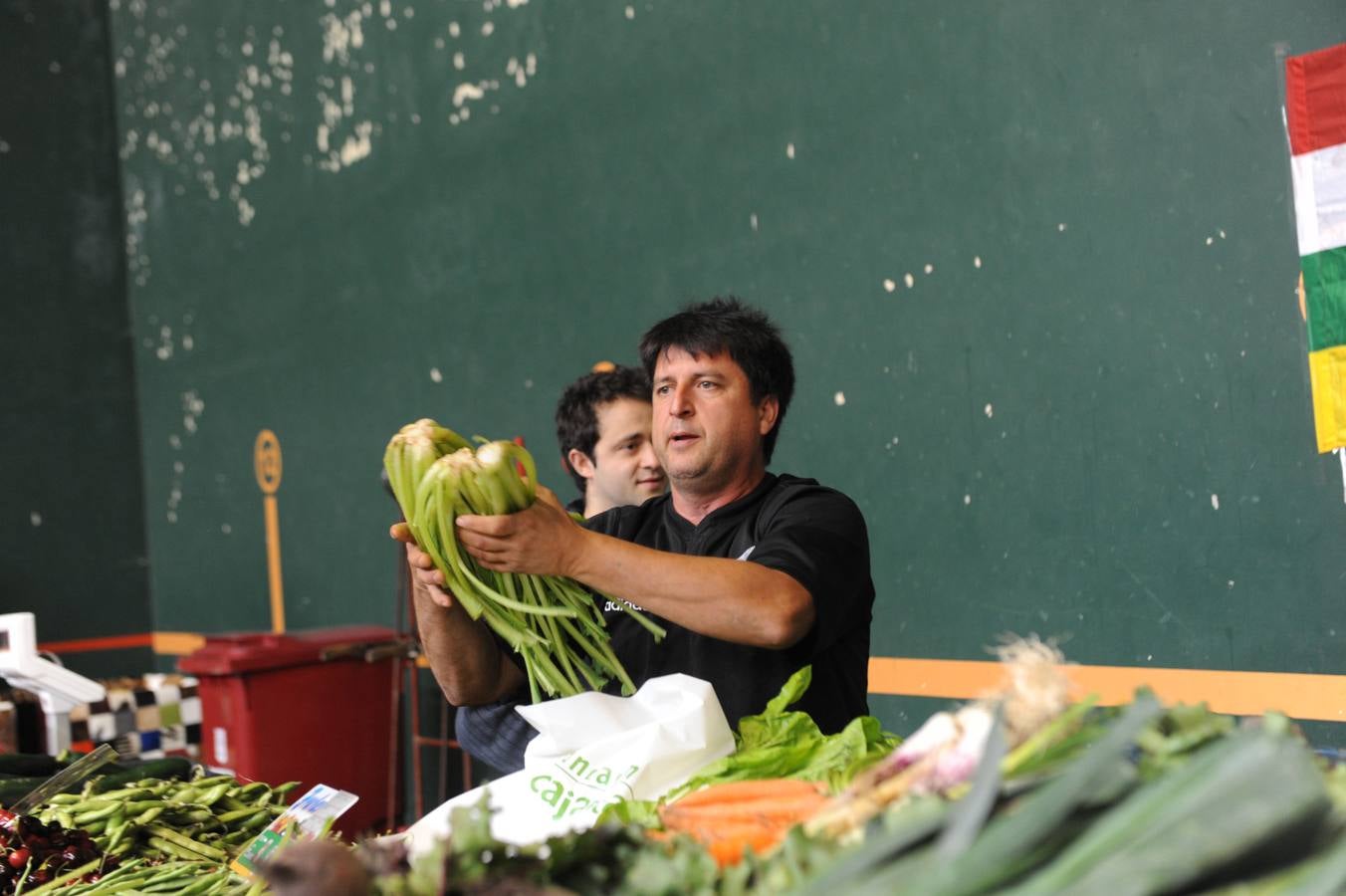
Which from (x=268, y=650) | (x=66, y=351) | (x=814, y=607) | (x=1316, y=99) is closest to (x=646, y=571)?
(x=814, y=607)

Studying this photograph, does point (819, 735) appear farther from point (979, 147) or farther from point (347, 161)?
point (347, 161)

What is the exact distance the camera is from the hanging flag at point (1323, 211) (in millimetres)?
3121

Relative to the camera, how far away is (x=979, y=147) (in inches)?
152

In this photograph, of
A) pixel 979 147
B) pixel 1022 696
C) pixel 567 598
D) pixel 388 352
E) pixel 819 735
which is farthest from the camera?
pixel 388 352

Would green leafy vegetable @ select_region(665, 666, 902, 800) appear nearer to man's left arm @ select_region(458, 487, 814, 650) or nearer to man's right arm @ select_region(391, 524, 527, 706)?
man's left arm @ select_region(458, 487, 814, 650)

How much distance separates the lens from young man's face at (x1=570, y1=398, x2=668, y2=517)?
335cm

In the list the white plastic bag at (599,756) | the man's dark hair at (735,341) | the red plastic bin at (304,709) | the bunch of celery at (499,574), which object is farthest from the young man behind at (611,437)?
the red plastic bin at (304,709)

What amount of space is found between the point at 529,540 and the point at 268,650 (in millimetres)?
3588

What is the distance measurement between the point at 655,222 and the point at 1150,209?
2.02m

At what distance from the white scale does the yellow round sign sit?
330 centimetres

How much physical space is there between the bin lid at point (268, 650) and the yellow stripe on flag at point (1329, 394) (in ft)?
12.6

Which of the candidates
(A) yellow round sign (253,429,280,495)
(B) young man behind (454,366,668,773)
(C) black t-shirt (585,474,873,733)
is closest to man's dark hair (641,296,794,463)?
(C) black t-shirt (585,474,873,733)

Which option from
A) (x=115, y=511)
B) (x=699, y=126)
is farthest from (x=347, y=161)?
(x=115, y=511)

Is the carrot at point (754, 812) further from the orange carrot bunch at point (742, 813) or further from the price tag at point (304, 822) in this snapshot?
the price tag at point (304, 822)
